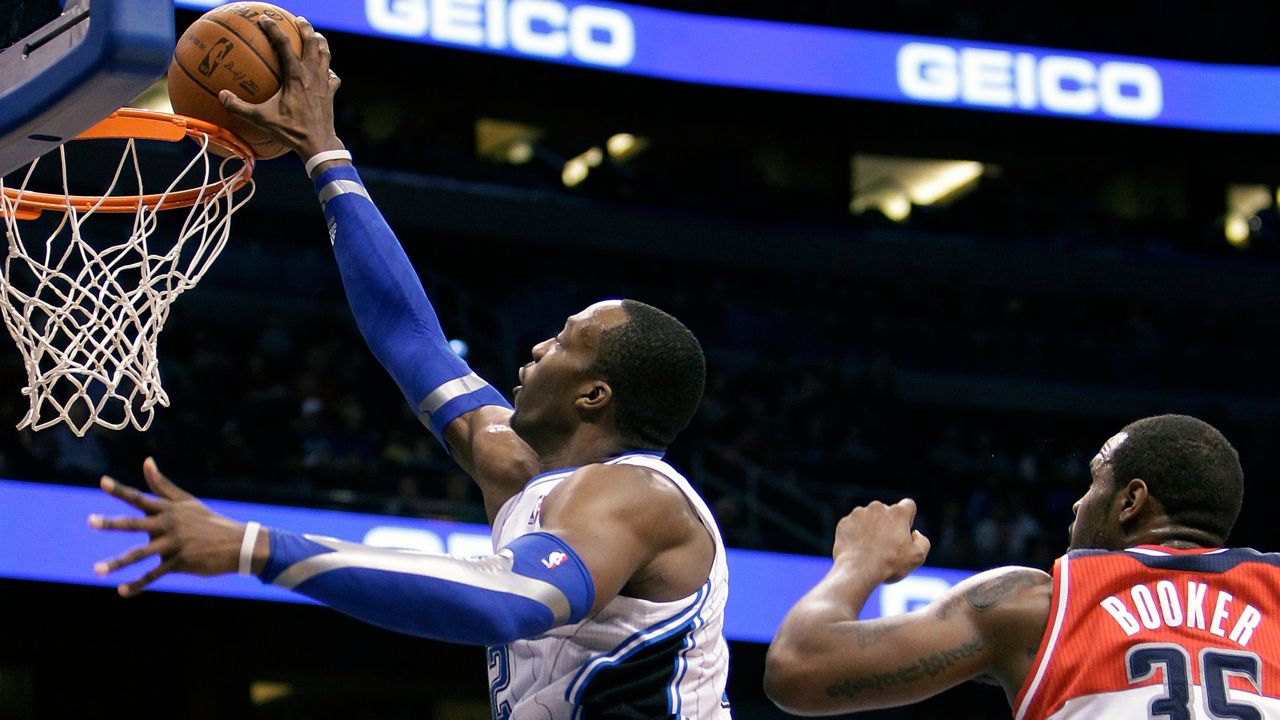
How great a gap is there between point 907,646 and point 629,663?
1.43ft

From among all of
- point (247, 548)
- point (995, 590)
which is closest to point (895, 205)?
point (995, 590)

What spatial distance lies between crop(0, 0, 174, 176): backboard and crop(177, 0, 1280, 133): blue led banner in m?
8.90

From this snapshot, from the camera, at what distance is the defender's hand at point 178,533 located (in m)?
1.97

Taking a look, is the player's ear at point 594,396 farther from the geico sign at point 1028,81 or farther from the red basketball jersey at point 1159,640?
the geico sign at point 1028,81

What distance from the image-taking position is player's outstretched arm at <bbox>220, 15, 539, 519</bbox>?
325cm

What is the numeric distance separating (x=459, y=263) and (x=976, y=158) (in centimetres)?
545

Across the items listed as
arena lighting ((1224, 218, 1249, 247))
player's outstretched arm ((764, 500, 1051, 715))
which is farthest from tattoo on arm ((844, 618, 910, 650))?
arena lighting ((1224, 218, 1249, 247))

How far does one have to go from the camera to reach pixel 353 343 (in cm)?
1071

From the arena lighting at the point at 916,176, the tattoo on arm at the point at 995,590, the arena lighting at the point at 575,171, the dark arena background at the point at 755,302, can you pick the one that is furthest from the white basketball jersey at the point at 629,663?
the arena lighting at the point at 916,176

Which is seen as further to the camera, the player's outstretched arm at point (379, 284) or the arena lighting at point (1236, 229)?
the arena lighting at point (1236, 229)

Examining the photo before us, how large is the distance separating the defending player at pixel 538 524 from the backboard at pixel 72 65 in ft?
1.73

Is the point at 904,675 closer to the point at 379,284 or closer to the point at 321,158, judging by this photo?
the point at 379,284

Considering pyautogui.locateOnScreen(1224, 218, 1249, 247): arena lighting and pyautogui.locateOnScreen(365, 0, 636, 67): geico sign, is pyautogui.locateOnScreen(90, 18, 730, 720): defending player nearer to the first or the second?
pyautogui.locateOnScreen(365, 0, 636, 67): geico sign

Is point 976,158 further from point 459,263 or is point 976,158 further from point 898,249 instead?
point 459,263
